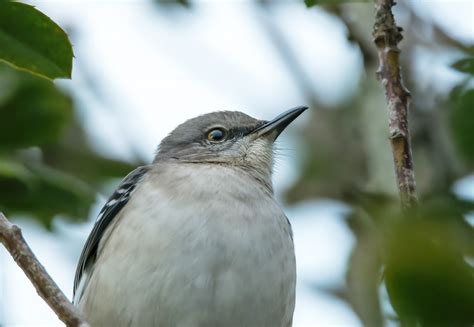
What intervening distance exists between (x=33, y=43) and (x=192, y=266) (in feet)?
8.11

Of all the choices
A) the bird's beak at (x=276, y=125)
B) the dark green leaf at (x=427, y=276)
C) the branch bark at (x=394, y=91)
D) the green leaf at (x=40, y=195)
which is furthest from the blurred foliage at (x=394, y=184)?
the green leaf at (x=40, y=195)

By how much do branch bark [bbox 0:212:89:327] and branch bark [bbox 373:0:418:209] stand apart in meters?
1.85

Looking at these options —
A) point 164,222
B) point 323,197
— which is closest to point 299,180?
point 323,197

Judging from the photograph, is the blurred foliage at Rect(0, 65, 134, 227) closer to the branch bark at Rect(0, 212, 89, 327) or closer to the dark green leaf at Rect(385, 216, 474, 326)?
the branch bark at Rect(0, 212, 89, 327)

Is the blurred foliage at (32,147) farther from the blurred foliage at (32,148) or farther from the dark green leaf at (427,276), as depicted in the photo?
the dark green leaf at (427,276)

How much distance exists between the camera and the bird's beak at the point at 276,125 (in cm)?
749

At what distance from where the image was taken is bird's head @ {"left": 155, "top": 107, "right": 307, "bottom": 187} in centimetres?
747

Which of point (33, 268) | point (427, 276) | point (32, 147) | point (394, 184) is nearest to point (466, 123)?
point (427, 276)

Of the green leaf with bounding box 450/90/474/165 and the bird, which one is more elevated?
the green leaf with bounding box 450/90/474/165

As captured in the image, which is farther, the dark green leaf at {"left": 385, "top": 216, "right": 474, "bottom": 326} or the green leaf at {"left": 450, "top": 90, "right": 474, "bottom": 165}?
the green leaf at {"left": 450, "top": 90, "right": 474, "bottom": 165}

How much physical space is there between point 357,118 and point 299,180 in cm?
105

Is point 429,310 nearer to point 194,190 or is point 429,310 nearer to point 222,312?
point 222,312

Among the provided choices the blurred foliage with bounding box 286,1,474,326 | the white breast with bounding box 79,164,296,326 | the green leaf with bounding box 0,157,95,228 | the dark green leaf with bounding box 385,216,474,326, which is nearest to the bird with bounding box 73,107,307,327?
the white breast with bounding box 79,164,296,326

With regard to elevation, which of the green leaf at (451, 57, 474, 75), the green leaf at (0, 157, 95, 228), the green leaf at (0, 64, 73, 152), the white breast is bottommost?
the white breast
